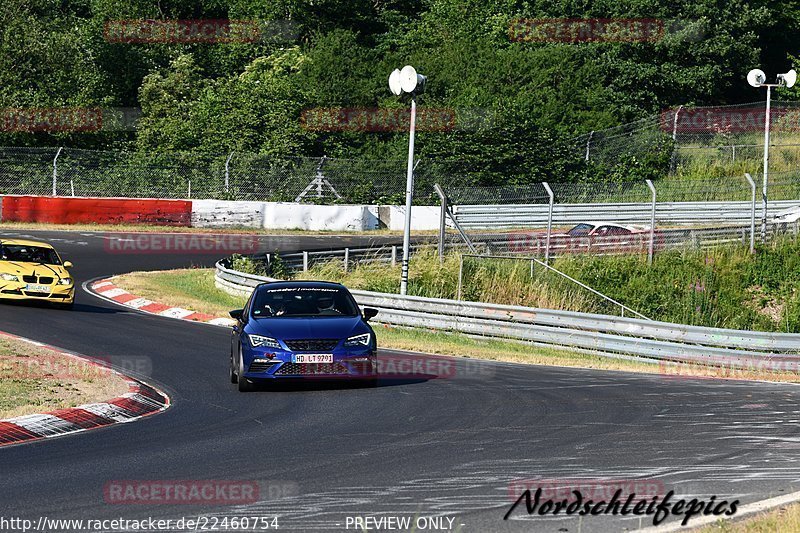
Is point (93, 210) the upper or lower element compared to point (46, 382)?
upper

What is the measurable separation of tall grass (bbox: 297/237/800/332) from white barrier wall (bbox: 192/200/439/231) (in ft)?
44.3

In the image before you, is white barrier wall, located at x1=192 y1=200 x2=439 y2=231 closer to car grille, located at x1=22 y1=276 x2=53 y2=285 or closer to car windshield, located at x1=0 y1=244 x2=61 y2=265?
car windshield, located at x1=0 y1=244 x2=61 y2=265

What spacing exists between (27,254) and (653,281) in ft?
47.6

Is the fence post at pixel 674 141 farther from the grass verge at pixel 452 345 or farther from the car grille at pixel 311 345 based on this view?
the car grille at pixel 311 345

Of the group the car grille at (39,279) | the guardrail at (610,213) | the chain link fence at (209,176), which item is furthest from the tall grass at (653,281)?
the chain link fence at (209,176)

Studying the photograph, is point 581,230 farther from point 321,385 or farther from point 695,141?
point 321,385

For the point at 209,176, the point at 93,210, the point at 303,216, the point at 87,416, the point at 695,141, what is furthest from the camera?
the point at 695,141

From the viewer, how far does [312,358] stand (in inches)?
549

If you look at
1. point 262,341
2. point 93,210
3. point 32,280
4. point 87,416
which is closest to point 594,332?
point 262,341

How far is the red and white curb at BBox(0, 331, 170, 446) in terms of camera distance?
423 inches

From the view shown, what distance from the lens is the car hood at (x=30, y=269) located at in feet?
74.7

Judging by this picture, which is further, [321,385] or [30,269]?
[30,269]

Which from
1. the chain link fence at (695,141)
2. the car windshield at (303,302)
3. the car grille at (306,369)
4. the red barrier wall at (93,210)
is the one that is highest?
the chain link fence at (695,141)

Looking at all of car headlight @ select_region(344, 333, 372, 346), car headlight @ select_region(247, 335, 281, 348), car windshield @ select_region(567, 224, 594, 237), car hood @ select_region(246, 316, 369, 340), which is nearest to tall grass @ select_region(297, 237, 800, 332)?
car windshield @ select_region(567, 224, 594, 237)
